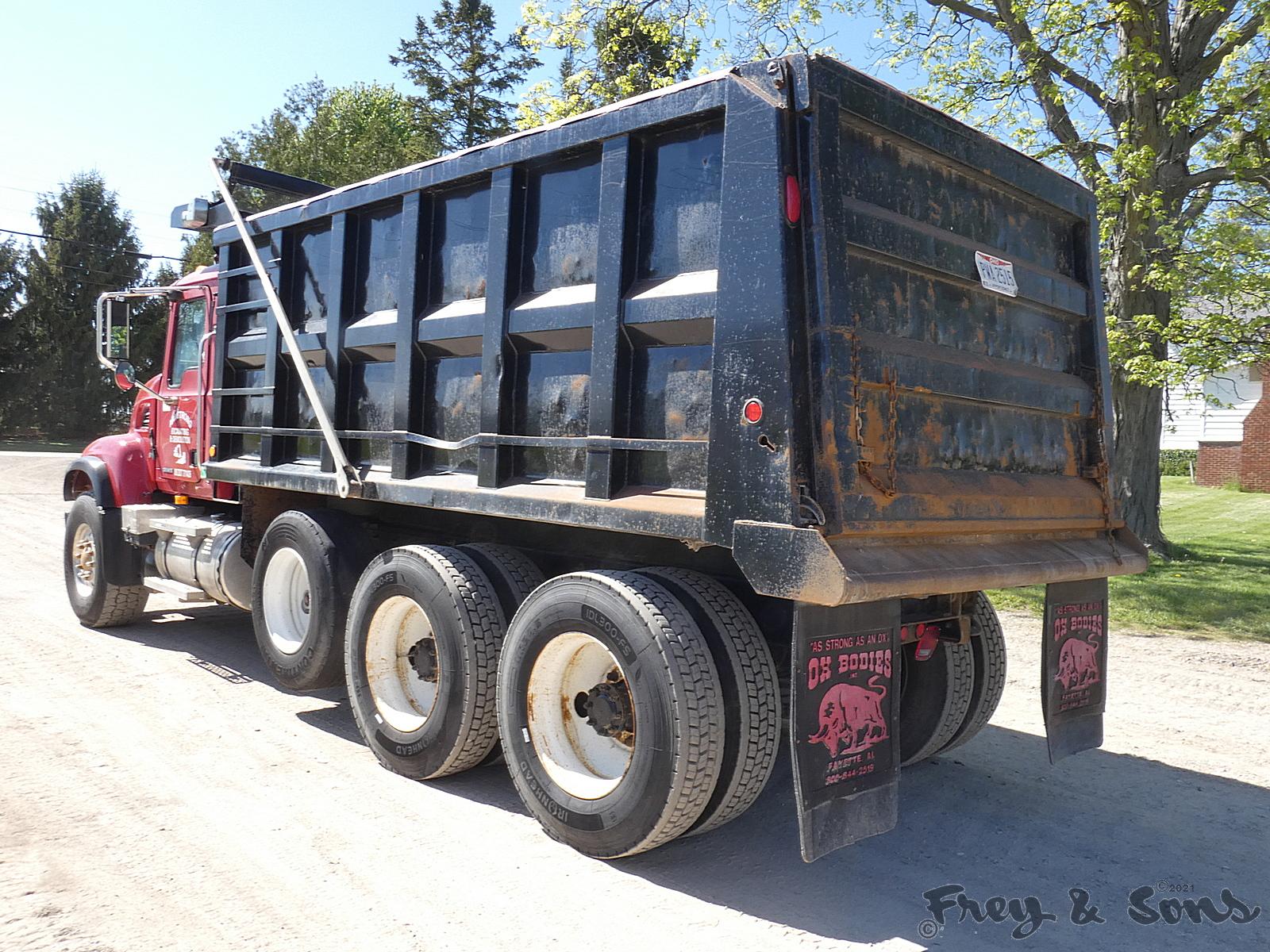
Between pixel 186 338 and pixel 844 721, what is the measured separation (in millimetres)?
6065

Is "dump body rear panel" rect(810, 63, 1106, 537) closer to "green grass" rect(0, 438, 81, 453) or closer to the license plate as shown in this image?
the license plate

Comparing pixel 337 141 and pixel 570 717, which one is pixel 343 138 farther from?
pixel 570 717

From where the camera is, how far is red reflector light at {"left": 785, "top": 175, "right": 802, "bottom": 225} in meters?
3.14

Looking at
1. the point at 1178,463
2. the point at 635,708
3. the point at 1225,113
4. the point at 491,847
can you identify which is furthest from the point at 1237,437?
the point at 491,847

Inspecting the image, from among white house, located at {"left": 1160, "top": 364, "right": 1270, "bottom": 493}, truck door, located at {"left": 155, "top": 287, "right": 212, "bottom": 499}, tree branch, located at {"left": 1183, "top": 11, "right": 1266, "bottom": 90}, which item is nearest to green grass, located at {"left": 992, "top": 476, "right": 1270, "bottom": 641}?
tree branch, located at {"left": 1183, "top": 11, "right": 1266, "bottom": 90}

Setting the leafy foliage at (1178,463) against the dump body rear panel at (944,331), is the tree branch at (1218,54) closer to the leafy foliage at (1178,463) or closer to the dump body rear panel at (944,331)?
the dump body rear panel at (944,331)

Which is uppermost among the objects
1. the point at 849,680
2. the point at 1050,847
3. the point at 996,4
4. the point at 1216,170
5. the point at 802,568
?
the point at 996,4

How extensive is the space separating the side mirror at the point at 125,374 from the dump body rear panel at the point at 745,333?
2.69 metres

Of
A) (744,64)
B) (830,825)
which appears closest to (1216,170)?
(744,64)

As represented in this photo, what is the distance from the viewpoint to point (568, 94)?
16750 millimetres

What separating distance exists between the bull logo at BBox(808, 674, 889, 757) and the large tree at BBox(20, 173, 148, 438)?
3900 centimetres

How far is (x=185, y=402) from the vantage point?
712cm

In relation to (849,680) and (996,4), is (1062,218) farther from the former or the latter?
(996,4)

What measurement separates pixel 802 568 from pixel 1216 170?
37.6ft
